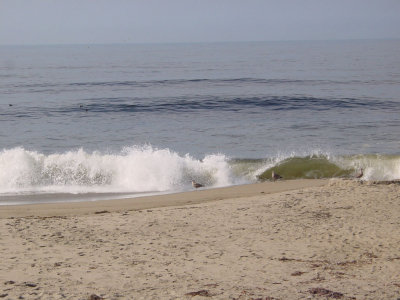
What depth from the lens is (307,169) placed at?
15977 millimetres

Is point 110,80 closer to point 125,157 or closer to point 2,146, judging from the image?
point 2,146

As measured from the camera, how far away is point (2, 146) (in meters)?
19.8

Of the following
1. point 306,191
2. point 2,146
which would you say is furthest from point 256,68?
point 306,191

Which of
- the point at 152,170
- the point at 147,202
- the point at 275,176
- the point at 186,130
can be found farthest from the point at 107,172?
the point at 186,130

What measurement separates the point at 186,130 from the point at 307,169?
25.0 feet

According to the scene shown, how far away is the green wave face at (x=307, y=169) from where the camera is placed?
51.2ft

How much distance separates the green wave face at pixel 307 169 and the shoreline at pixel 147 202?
1167 mm

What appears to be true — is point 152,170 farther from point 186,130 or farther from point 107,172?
point 186,130

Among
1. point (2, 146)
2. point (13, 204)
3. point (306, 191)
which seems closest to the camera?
point (306, 191)

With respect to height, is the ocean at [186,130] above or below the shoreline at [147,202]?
above

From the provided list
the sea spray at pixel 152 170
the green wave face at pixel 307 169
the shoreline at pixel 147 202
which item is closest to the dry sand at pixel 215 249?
the shoreline at pixel 147 202

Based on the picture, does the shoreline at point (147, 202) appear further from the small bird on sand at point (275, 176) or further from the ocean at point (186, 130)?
the ocean at point (186, 130)

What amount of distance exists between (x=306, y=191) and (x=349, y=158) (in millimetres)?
5421

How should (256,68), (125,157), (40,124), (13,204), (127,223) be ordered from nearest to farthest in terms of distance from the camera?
(127,223) → (13,204) → (125,157) → (40,124) → (256,68)
